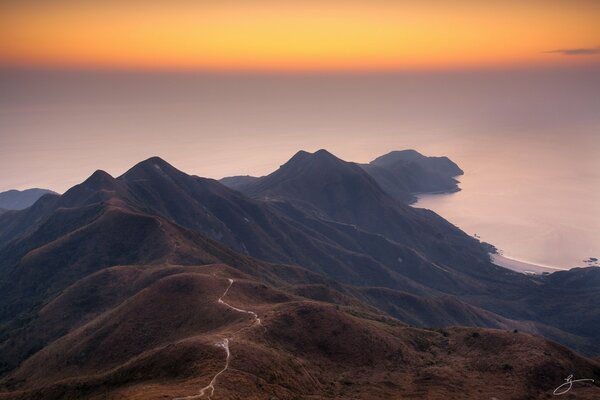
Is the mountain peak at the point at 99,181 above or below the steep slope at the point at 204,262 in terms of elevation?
above

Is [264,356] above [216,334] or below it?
below

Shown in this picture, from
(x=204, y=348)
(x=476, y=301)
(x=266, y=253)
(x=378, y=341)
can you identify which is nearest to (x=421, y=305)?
A: (x=476, y=301)

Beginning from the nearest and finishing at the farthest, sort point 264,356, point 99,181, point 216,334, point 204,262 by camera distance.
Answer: point 264,356 → point 216,334 → point 204,262 → point 99,181

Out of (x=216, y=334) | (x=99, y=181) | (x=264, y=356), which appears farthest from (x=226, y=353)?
(x=99, y=181)

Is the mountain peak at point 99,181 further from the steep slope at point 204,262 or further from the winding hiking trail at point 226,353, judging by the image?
the winding hiking trail at point 226,353

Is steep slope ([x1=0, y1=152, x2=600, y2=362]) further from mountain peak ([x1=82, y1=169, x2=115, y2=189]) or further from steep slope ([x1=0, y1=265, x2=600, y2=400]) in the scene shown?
steep slope ([x1=0, y1=265, x2=600, y2=400])

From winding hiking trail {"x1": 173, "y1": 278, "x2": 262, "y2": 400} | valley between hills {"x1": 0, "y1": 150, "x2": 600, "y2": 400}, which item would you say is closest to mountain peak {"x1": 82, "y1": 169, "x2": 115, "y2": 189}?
valley between hills {"x1": 0, "y1": 150, "x2": 600, "y2": 400}

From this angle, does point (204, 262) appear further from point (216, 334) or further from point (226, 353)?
point (226, 353)

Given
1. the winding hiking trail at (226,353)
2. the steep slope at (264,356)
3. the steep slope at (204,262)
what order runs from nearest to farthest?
the winding hiking trail at (226,353), the steep slope at (264,356), the steep slope at (204,262)

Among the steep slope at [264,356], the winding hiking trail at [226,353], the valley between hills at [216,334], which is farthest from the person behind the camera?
the valley between hills at [216,334]

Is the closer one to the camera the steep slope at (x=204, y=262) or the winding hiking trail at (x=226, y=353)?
the winding hiking trail at (x=226, y=353)

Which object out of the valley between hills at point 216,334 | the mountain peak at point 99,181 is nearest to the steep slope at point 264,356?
the valley between hills at point 216,334
